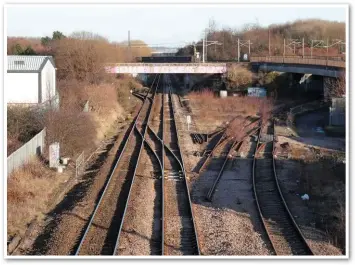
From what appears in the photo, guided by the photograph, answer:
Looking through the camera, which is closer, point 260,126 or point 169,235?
point 169,235

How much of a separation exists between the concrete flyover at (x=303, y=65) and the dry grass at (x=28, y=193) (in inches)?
922

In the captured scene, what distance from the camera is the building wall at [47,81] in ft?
105

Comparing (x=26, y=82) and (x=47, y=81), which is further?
(x=47, y=81)

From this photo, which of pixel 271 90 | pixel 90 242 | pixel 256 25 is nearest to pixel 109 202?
pixel 90 242

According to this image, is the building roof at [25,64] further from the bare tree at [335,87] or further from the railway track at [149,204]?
the bare tree at [335,87]

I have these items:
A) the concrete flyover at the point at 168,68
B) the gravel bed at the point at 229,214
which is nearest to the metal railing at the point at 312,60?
the concrete flyover at the point at 168,68

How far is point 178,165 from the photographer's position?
66.0 ft

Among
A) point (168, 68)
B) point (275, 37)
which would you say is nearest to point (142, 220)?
point (168, 68)

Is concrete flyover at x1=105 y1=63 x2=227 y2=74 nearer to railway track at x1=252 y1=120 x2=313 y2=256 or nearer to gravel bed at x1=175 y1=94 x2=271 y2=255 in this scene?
railway track at x1=252 y1=120 x2=313 y2=256

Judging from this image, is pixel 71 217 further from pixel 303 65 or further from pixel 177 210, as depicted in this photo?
pixel 303 65

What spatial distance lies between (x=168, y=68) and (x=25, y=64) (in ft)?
70.3

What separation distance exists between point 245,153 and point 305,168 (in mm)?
3415

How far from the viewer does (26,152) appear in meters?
18.7

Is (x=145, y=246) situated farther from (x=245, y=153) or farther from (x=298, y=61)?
(x=298, y=61)
